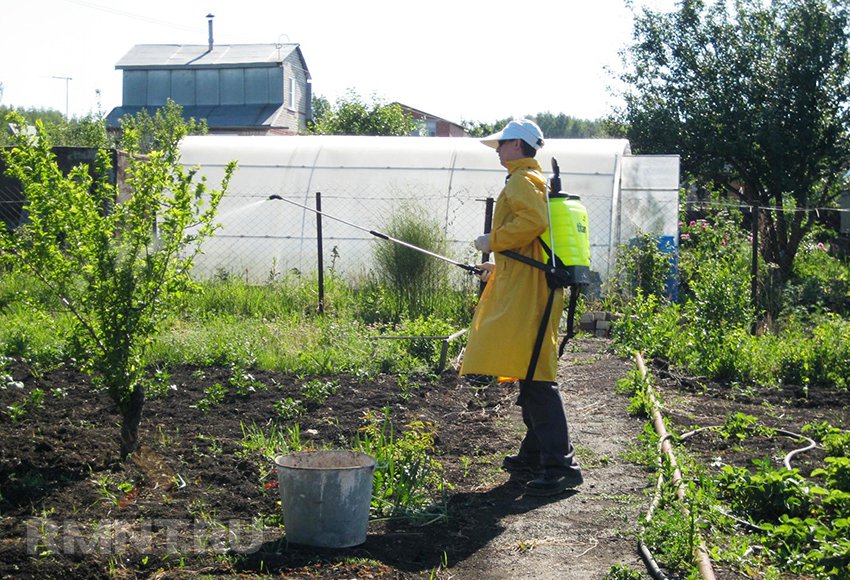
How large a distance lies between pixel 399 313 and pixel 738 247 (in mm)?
5726

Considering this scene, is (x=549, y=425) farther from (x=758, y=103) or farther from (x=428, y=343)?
(x=758, y=103)

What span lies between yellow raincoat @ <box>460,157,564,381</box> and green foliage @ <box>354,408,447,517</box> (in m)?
0.56

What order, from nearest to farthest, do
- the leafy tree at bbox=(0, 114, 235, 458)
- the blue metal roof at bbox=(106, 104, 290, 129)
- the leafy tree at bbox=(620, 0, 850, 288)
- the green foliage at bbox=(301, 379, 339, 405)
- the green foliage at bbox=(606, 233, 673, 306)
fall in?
the leafy tree at bbox=(0, 114, 235, 458), the green foliage at bbox=(301, 379, 339, 405), the green foliage at bbox=(606, 233, 673, 306), the leafy tree at bbox=(620, 0, 850, 288), the blue metal roof at bbox=(106, 104, 290, 129)

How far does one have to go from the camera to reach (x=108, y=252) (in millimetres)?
5922

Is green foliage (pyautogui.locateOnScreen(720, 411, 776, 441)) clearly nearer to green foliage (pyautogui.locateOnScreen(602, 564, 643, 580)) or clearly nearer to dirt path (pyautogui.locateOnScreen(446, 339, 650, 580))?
dirt path (pyautogui.locateOnScreen(446, 339, 650, 580))

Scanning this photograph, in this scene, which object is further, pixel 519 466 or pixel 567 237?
pixel 519 466

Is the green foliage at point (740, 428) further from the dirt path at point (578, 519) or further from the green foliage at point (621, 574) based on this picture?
the green foliage at point (621, 574)

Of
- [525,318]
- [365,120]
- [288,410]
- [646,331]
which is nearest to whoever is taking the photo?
[525,318]

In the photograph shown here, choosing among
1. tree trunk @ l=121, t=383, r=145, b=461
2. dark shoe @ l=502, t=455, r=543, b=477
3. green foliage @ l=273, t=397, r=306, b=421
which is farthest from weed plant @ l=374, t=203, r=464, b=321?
tree trunk @ l=121, t=383, r=145, b=461

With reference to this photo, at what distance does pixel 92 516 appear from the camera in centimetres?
498

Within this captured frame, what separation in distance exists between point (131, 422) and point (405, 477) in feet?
5.72

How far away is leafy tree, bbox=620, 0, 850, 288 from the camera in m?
18.8

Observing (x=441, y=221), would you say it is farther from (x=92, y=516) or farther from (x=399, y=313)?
(x=92, y=516)

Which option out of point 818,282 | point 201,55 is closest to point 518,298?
point 818,282
